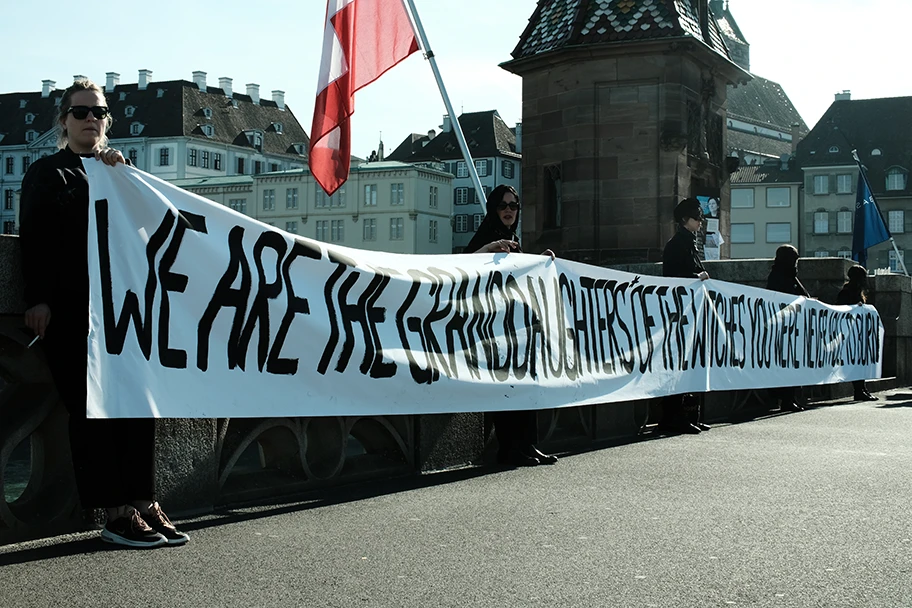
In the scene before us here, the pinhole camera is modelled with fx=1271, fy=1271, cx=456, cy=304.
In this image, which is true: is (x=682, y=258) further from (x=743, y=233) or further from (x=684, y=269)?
(x=743, y=233)

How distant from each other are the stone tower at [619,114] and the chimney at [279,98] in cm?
11111

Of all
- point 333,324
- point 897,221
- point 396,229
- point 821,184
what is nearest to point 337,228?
point 396,229

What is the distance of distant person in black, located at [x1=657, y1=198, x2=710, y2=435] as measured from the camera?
10.7 m

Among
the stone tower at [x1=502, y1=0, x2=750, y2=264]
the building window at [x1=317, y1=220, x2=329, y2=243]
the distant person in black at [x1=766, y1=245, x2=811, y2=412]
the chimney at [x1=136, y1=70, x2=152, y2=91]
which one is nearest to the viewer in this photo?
the distant person in black at [x1=766, y1=245, x2=811, y2=412]

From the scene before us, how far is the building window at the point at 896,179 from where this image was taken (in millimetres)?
102188

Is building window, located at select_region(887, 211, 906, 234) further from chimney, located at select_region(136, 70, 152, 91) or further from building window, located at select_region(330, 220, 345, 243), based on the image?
chimney, located at select_region(136, 70, 152, 91)

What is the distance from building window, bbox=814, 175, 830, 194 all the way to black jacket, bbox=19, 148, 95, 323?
352ft

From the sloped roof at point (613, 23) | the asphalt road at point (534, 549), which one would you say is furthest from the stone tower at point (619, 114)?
the asphalt road at point (534, 549)

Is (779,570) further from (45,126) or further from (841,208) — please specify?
(45,126)

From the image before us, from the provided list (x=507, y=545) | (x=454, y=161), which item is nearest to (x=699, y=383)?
(x=507, y=545)

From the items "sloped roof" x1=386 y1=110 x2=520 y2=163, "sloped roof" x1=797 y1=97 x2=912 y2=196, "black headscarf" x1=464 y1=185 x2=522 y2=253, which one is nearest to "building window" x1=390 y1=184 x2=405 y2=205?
"sloped roof" x1=386 y1=110 x2=520 y2=163

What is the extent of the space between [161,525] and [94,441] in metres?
0.44

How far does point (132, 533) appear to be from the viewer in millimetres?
5105

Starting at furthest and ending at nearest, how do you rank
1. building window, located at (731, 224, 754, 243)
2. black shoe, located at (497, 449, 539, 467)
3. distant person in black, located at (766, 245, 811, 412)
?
building window, located at (731, 224, 754, 243)
distant person in black, located at (766, 245, 811, 412)
black shoe, located at (497, 449, 539, 467)
